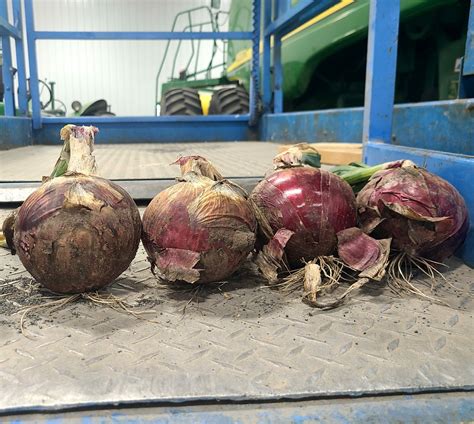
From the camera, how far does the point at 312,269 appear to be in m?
1.17

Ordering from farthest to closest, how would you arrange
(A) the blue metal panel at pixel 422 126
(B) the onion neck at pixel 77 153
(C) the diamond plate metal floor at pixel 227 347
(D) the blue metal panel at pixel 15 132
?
(D) the blue metal panel at pixel 15 132
(A) the blue metal panel at pixel 422 126
(B) the onion neck at pixel 77 153
(C) the diamond plate metal floor at pixel 227 347

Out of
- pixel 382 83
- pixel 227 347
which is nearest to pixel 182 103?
pixel 382 83

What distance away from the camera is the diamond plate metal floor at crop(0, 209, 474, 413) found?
76cm

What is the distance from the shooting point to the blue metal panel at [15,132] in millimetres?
3863

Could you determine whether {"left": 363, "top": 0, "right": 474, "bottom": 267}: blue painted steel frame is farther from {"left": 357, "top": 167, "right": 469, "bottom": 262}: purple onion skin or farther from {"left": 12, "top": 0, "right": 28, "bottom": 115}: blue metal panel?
{"left": 12, "top": 0, "right": 28, "bottom": 115}: blue metal panel

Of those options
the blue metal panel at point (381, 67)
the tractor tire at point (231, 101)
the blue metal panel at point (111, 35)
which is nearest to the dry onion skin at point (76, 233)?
the blue metal panel at point (381, 67)

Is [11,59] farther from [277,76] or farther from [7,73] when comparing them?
[277,76]

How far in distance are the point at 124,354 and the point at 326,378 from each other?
0.36m

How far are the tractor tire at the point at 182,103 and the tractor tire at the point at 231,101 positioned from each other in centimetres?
23

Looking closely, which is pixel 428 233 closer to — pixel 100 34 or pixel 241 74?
pixel 100 34

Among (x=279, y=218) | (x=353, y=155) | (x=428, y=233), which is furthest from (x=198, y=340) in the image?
(x=353, y=155)

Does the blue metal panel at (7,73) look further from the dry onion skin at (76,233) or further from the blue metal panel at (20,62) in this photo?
the dry onion skin at (76,233)

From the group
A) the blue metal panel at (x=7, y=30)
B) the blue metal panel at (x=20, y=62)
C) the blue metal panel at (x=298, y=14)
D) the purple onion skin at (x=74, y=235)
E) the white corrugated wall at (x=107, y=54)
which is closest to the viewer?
the purple onion skin at (x=74, y=235)

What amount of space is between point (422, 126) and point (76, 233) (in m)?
1.66
